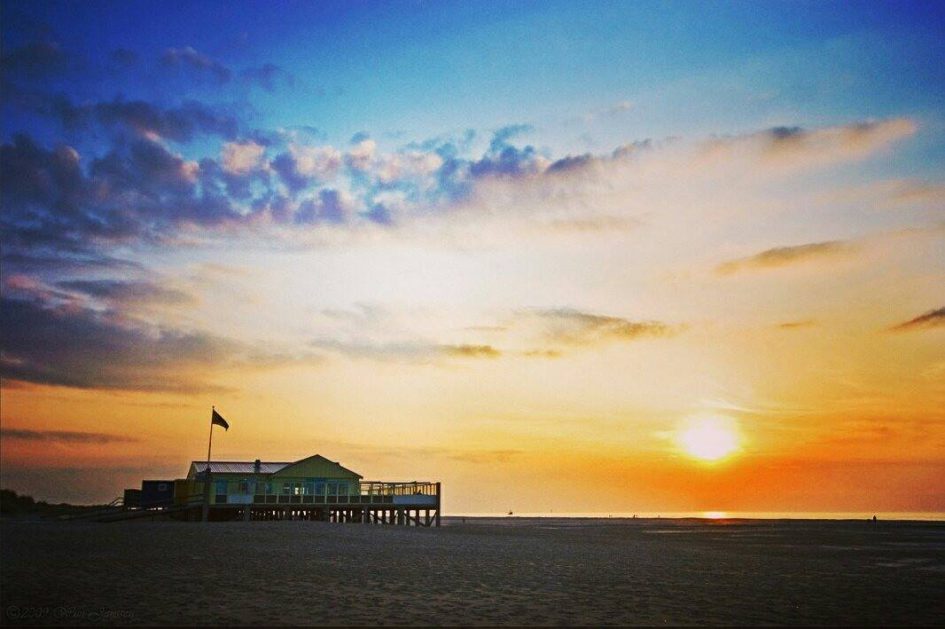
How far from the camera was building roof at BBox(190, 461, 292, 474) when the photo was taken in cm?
5434

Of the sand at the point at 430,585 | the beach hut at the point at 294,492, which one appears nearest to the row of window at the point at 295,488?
the beach hut at the point at 294,492

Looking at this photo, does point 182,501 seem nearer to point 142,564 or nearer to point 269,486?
point 269,486

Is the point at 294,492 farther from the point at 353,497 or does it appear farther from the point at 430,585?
the point at 430,585

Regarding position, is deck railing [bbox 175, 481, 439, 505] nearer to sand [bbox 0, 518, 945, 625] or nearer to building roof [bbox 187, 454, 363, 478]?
building roof [bbox 187, 454, 363, 478]

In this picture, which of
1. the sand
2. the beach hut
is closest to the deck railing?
the beach hut

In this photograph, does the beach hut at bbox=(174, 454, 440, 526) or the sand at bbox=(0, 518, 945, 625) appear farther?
the beach hut at bbox=(174, 454, 440, 526)

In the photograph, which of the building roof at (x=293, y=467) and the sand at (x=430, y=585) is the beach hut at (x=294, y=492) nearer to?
the building roof at (x=293, y=467)

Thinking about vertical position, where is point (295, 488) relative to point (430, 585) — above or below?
above

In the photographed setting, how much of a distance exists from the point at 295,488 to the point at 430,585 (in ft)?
131

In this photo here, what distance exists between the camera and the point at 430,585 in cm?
1772

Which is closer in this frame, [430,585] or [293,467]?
[430,585]

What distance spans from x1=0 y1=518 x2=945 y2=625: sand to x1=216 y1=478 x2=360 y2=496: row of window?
22474 mm

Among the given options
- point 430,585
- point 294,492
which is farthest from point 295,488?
point 430,585

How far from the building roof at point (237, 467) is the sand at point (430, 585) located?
2357 centimetres
